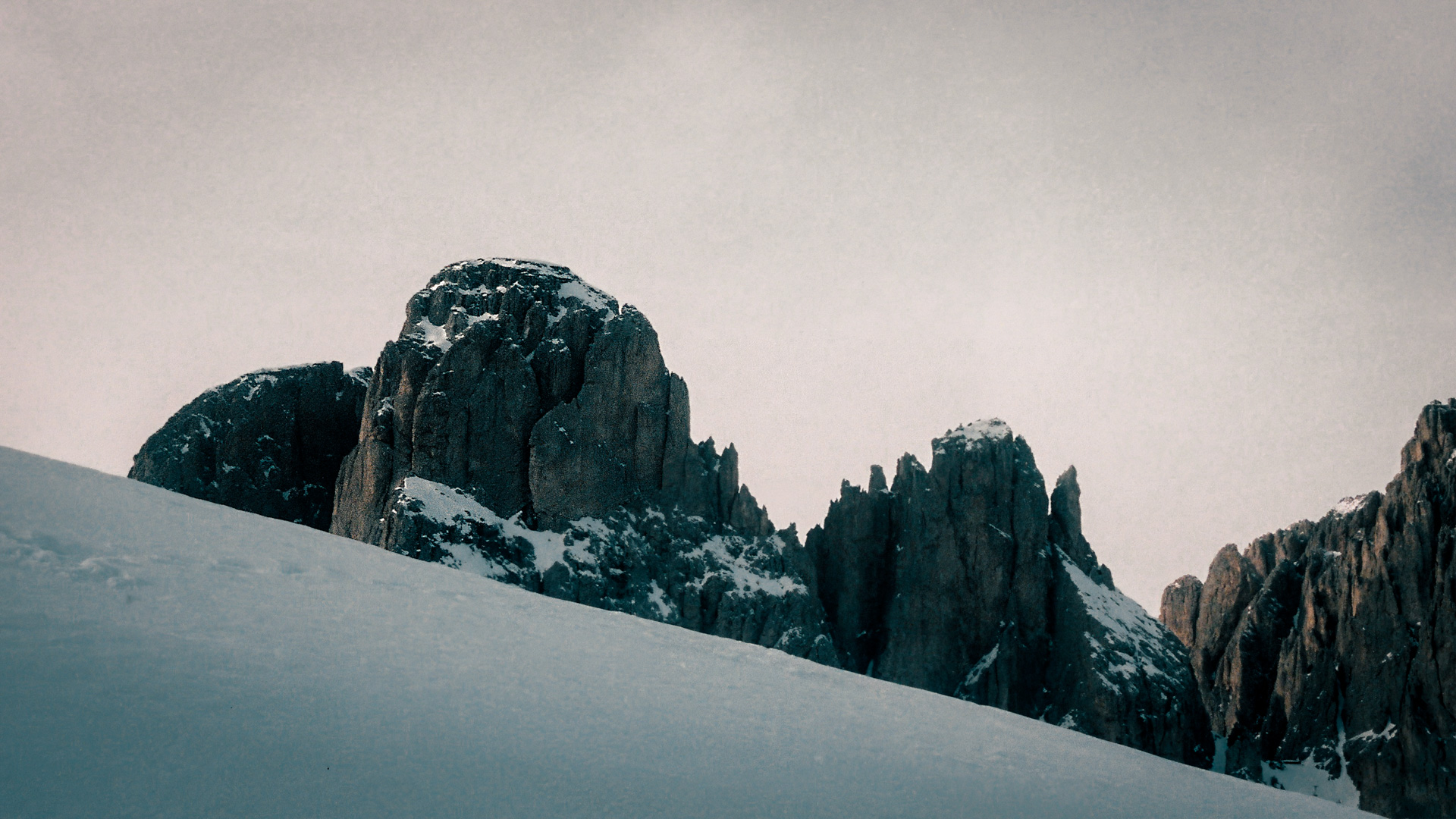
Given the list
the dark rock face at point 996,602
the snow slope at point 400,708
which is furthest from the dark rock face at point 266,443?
the snow slope at point 400,708

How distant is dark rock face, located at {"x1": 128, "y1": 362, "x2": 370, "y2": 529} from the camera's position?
3935 inches

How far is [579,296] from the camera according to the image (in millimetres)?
103438

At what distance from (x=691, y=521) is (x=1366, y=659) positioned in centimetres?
6705

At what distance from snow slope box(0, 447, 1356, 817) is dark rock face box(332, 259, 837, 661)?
71366mm

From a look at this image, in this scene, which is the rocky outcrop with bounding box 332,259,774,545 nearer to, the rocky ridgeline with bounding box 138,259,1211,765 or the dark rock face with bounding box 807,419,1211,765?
the rocky ridgeline with bounding box 138,259,1211,765

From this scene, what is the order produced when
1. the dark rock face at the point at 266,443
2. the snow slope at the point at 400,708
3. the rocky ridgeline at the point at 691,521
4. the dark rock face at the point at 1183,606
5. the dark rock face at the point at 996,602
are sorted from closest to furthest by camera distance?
the snow slope at the point at 400,708 < the rocky ridgeline at the point at 691,521 < the dark rock face at the point at 996,602 < the dark rock face at the point at 266,443 < the dark rock face at the point at 1183,606

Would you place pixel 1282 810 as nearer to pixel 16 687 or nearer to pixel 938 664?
pixel 16 687

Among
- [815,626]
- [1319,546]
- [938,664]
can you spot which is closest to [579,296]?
[815,626]

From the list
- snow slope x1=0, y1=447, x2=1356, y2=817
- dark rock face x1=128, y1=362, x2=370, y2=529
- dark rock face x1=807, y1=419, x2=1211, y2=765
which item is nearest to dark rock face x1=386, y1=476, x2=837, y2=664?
dark rock face x1=807, y1=419, x2=1211, y2=765

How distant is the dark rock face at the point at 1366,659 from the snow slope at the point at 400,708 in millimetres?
95723

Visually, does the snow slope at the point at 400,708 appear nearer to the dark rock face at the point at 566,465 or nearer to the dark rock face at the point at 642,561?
the dark rock face at the point at 642,561

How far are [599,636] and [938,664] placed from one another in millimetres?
91443

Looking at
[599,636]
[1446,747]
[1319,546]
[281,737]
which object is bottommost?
[281,737]

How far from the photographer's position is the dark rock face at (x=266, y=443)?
9994cm
